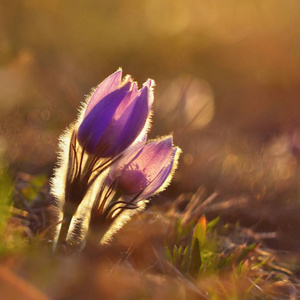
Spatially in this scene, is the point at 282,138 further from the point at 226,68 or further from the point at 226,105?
the point at 226,68

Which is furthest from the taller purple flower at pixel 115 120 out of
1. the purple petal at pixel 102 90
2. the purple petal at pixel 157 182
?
the purple petal at pixel 157 182

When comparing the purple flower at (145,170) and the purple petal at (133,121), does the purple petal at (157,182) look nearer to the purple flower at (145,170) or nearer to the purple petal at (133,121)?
the purple flower at (145,170)

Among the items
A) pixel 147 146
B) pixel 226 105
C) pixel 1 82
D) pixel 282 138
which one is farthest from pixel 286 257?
pixel 226 105

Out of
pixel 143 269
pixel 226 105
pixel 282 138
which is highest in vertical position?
pixel 143 269

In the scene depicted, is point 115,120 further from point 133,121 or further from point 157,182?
point 157,182

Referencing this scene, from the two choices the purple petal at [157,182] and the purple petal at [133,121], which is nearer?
the purple petal at [133,121]

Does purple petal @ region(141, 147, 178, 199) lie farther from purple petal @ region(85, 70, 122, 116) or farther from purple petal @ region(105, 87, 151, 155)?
purple petal @ region(85, 70, 122, 116)

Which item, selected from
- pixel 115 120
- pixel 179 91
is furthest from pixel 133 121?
pixel 179 91
